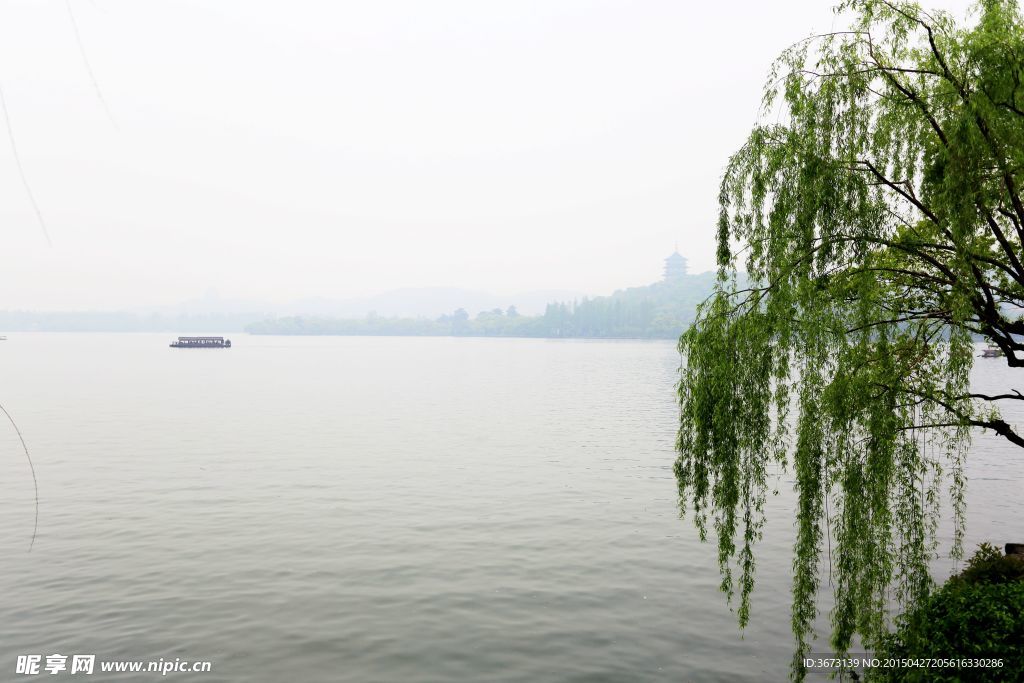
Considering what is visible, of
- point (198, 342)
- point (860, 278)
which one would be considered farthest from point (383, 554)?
point (198, 342)

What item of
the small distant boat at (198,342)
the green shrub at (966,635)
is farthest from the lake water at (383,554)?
the small distant boat at (198,342)

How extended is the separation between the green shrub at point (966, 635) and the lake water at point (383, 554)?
162 inches

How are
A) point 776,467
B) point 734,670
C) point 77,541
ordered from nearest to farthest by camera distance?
point 734,670 < point 77,541 < point 776,467

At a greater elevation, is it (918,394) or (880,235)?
(880,235)

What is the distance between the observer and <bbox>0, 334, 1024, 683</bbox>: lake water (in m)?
15.2

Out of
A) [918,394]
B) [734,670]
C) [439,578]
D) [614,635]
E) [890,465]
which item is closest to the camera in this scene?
[890,465]

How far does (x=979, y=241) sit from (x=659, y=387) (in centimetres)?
7104

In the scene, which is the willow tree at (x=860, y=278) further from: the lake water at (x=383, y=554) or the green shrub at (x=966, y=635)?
the lake water at (x=383, y=554)

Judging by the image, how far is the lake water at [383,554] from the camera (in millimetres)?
15172

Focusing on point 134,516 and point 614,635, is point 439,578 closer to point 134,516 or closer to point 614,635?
point 614,635

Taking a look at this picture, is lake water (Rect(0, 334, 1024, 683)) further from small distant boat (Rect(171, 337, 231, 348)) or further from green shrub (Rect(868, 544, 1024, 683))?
small distant boat (Rect(171, 337, 231, 348))

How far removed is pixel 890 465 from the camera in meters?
11.6

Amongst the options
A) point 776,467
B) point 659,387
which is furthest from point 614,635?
point 659,387

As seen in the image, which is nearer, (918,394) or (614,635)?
(918,394)
